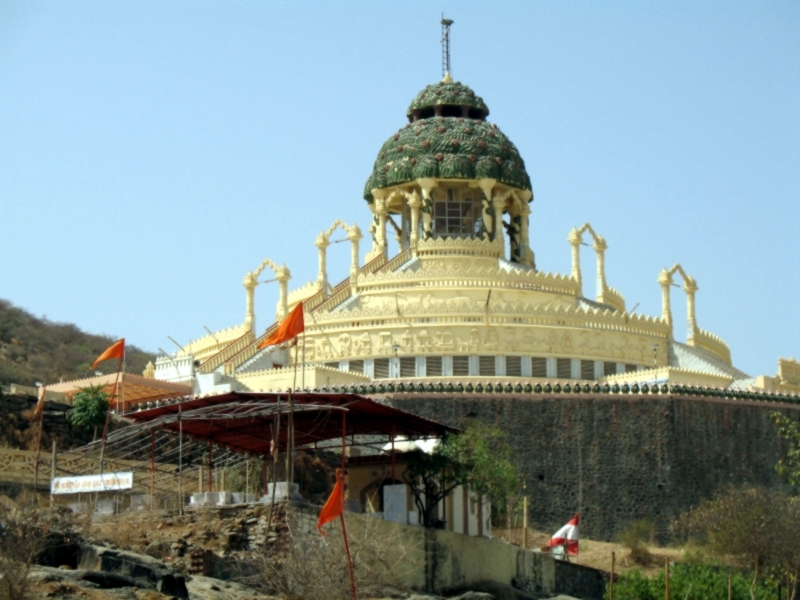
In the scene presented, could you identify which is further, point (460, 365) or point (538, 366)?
point (538, 366)

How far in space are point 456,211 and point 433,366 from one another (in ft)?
42.1

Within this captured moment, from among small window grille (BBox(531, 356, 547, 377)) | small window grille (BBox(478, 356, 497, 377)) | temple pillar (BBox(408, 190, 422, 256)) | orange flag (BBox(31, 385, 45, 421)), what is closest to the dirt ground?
small window grille (BBox(478, 356, 497, 377))

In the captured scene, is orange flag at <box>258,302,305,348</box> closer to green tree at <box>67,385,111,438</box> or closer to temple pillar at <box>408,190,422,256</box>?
green tree at <box>67,385,111,438</box>

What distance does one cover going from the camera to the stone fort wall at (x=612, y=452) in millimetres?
50031

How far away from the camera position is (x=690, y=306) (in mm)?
65562

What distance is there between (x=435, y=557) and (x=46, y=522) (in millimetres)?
9714

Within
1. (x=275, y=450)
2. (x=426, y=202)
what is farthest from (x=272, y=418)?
(x=426, y=202)

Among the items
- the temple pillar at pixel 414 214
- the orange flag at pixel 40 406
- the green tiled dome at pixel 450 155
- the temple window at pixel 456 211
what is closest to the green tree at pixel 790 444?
the temple pillar at pixel 414 214

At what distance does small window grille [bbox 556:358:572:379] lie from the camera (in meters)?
57.8

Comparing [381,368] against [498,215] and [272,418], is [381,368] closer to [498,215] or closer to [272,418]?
[498,215]

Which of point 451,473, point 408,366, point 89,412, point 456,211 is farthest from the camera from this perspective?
point 456,211

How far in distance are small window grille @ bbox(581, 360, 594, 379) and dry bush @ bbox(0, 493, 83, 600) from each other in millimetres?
26017

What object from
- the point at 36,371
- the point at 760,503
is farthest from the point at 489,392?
the point at 36,371

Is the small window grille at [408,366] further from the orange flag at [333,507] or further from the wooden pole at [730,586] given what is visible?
the orange flag at [333,507]
